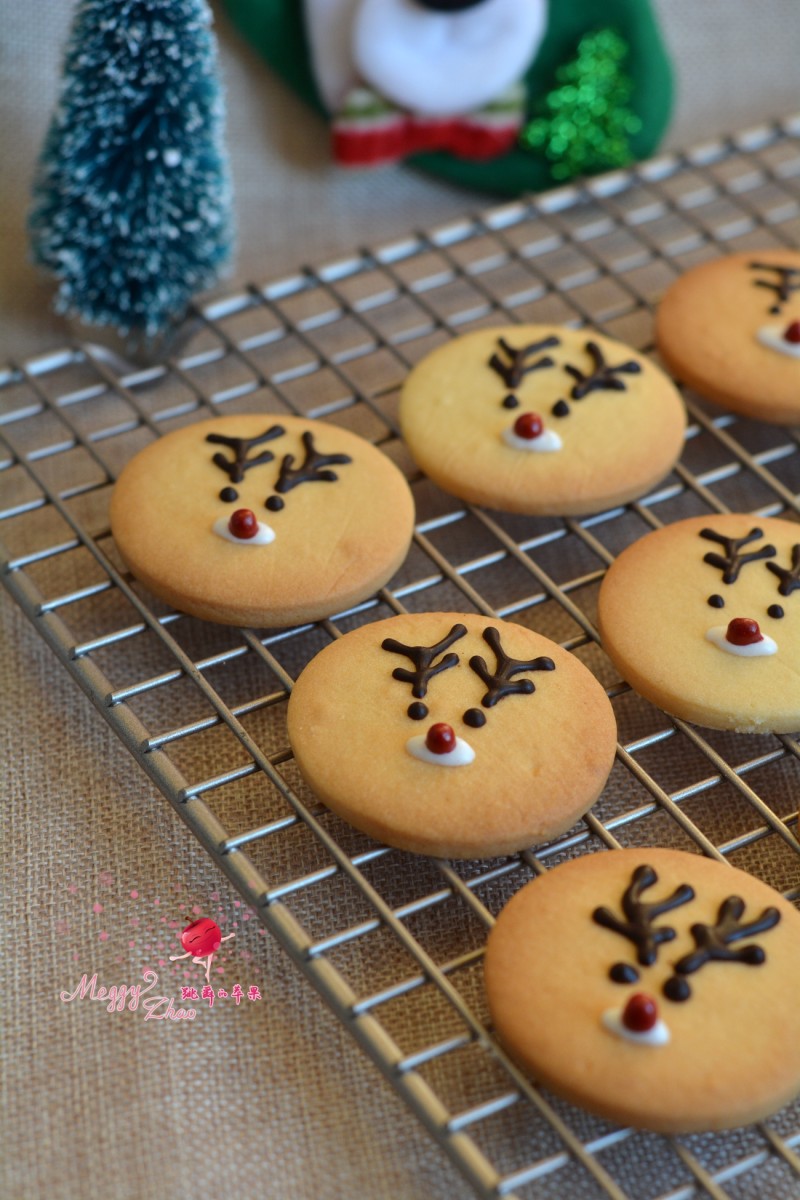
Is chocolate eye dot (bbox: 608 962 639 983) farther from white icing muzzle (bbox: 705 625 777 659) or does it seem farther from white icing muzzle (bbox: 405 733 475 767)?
white icing muzzle (bbox: 705 625 777 659)

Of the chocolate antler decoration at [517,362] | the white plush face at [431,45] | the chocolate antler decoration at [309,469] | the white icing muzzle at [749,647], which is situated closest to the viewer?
the white icing muzzle at [749,647]

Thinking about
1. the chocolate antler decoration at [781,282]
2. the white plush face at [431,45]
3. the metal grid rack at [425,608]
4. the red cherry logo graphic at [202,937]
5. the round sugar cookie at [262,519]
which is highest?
the white plush face at [431,45]

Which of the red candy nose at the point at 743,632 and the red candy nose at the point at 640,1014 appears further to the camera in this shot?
the red candy nose at the point at 743,632

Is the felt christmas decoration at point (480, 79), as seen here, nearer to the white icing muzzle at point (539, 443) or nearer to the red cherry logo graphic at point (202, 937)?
the white icing muzzle at point (539, 443)

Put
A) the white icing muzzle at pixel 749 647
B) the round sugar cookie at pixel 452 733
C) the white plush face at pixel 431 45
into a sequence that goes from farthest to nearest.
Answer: the white plush face at pixel 431 45
the white icing muzzle at pixel 749 647
the round sugar cookie at pixel 452 733

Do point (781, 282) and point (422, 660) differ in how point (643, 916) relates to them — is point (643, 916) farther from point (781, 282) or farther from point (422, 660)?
point (781, 282)

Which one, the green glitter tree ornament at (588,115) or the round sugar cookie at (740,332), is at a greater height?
the green glitter tree ornament at (588,115)

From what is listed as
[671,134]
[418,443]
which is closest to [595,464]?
[418,443]

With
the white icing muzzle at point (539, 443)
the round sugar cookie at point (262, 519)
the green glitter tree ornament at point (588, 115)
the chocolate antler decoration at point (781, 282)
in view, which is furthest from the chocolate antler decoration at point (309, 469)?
the green glitter tree ornament at point (588, 115)
